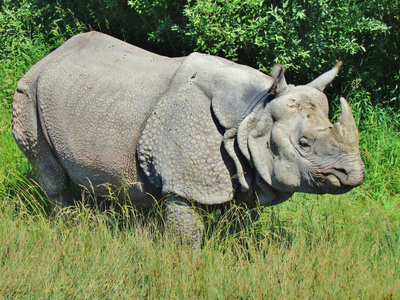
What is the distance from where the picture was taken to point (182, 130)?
454 centimetres

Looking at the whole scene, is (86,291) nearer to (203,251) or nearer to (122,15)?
(203,251)

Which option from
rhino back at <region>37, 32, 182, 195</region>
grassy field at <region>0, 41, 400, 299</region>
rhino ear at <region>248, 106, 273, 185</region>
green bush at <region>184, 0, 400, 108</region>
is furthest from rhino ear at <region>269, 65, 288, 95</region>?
green bush at <region>184, 0, 400, 108</region>

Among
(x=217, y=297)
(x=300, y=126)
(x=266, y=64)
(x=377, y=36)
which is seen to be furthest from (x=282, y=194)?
(x=377, y=36)

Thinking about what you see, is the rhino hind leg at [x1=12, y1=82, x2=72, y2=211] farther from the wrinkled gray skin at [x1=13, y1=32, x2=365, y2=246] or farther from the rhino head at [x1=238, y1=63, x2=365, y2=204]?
the rhino head at [x1=238, y1=63, x2=365, y2=204]

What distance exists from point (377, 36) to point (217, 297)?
4332 mm

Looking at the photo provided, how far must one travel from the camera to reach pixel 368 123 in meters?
7.03

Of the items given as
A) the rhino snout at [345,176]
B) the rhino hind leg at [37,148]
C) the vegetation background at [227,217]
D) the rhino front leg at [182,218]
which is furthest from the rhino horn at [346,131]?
the rhino hind leg at [37,148]

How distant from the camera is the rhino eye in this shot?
14.0 feet

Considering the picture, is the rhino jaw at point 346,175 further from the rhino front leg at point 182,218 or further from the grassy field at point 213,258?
the rhino front leg at point 182,218

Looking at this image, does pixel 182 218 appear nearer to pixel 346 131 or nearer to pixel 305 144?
pixel 305 144

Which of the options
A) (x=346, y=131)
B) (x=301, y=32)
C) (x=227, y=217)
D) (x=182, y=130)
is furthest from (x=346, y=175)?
(x=301, y=32)

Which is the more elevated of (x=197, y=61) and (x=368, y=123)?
(x=197, y=61)

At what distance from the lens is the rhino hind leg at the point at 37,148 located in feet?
17.2

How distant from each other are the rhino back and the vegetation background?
417 mm
